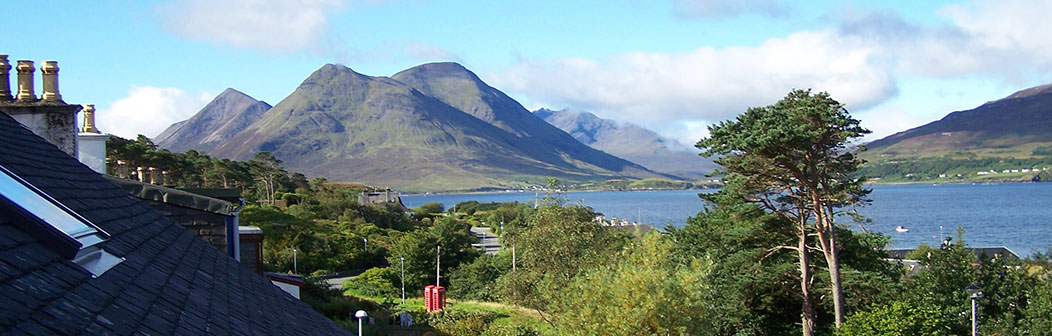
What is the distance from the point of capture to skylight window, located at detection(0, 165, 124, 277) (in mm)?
3684

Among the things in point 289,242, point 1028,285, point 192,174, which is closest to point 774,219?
point 1028,285

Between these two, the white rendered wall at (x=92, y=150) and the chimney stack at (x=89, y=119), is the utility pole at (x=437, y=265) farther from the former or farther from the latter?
the white rendered wall at (x=92, y=150)

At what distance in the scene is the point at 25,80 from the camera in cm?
805

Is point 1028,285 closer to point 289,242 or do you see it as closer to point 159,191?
point 159,191

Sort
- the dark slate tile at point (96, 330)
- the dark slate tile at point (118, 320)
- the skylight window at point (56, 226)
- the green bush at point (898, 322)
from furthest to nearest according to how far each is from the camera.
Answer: the green bush at point (898, 322), the skylight window at point (56, 226), the dark slate tile at point (118, 320), the dark slate tile at point (96, 330)

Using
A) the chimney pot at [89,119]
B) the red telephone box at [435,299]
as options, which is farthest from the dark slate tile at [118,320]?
the red telephone box at [435,299]

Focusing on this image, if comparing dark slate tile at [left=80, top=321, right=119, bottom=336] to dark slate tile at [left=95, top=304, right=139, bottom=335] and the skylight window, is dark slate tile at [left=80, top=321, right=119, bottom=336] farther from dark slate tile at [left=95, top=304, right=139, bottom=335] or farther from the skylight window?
the skylight window

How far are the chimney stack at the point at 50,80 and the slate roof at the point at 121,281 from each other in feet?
5.82

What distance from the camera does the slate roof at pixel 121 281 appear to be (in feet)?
9.88

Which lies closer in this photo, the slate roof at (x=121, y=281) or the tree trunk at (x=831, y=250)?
the slate roof at (x=121, y=281)

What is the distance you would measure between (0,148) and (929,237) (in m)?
111

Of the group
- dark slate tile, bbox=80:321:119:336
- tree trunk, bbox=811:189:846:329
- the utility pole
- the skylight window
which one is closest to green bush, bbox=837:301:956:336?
tree trunk, bbox=811:189:846:329

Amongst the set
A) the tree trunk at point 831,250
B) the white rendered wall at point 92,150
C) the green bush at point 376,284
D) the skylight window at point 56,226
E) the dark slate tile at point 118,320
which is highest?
the white rendered wall at point 92,150

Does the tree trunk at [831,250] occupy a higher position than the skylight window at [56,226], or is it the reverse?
the skylight window at [56,226]
